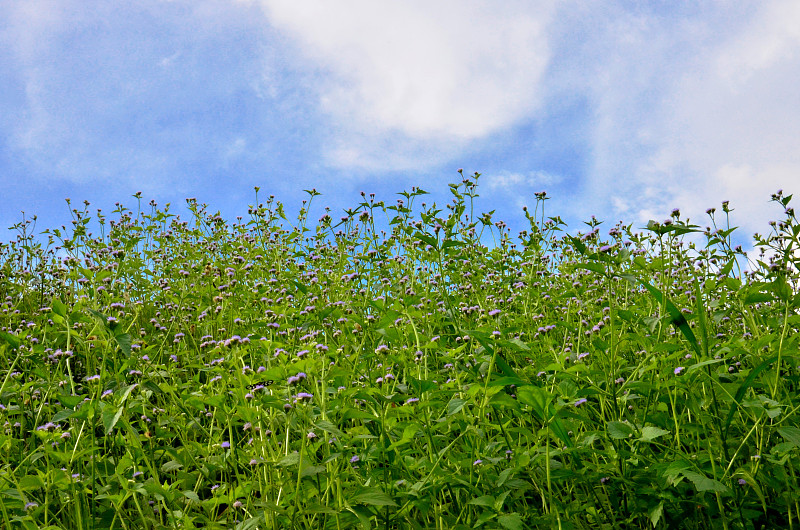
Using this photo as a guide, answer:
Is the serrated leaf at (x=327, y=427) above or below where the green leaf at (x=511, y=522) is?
above

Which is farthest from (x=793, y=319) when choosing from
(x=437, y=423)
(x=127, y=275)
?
(x=127, y=275)

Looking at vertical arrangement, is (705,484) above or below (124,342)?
below

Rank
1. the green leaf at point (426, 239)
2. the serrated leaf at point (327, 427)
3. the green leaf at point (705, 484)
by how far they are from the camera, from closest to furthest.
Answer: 1. the green leaf at point (705, 484)
2. the serrated leaf at point (327, 427)
3. the green leaf at point (426, 239)

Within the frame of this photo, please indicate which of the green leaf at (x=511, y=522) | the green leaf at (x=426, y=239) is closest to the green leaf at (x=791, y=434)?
the green leaf at (x=511, y=522)

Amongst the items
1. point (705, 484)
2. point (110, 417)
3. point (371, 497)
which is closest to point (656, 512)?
point (705, 484)

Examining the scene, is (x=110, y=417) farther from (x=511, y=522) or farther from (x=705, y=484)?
(x=705, y=484)

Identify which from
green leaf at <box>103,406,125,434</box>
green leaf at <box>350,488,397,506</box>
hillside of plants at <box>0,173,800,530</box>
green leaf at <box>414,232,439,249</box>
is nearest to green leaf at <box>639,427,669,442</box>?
hillside of plants at <box>0,173,800,530</box>

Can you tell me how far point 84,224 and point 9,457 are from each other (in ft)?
13.5

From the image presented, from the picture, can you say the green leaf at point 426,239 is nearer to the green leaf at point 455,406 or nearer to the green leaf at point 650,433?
the green leaf at point 455,406

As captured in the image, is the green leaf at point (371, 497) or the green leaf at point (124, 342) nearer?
the green leaf at point (371, 497)

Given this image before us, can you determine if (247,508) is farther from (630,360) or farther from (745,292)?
(630,360)

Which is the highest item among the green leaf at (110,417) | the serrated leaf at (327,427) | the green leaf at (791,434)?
the green leaf at (110,417)

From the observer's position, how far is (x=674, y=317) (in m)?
2.56

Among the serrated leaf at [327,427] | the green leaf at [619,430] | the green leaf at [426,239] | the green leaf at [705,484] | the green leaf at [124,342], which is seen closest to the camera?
the green leaf at [705,484]
